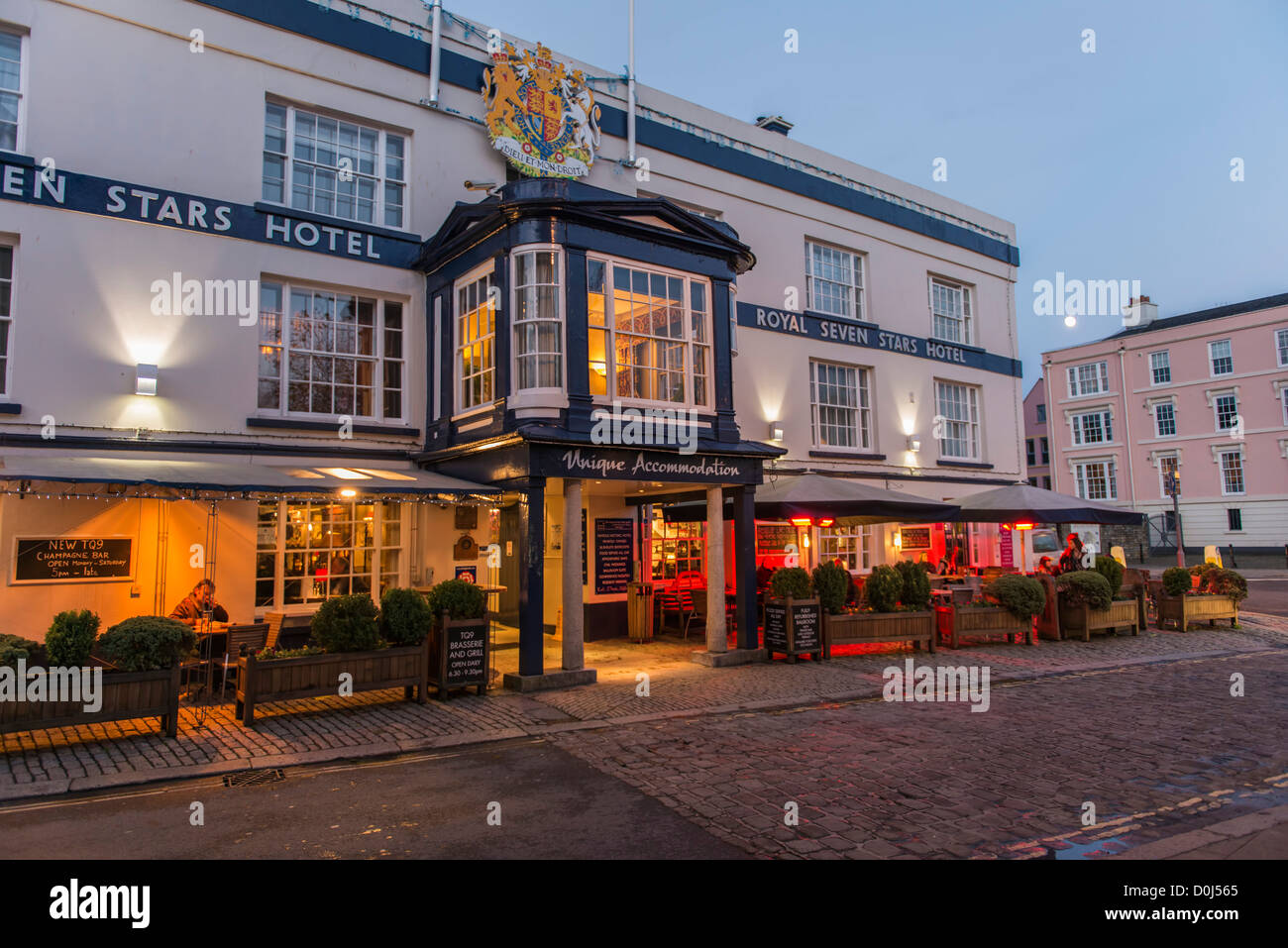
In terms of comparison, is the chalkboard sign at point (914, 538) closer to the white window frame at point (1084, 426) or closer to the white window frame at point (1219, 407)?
the white window frame at point (1219, 407)

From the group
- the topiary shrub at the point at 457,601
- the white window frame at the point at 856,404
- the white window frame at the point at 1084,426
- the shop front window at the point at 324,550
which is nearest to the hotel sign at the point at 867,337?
the white window frame at the point at 856,404

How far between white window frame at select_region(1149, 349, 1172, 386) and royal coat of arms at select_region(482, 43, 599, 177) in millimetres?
44696

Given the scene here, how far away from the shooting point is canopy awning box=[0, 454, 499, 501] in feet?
30.6

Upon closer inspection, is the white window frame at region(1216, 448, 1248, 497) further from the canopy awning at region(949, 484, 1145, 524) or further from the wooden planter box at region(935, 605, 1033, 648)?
the wooden planter box at region(935, 605, 1033, 648)

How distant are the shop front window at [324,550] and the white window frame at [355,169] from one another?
16.1 feet

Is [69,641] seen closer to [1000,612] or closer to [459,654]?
[459,654]

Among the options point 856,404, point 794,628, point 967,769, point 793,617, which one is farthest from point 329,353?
point 856,404

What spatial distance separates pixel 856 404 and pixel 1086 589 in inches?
270

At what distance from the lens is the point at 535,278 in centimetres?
1173

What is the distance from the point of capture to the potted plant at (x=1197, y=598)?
1755 centimetres

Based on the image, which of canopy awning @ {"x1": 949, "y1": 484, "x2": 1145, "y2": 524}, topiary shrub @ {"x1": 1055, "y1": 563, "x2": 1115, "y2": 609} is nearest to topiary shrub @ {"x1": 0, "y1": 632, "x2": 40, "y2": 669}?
canopy awning @ {"x1": 949, "y1": 484, "x2": 1145, "y2": 524}
